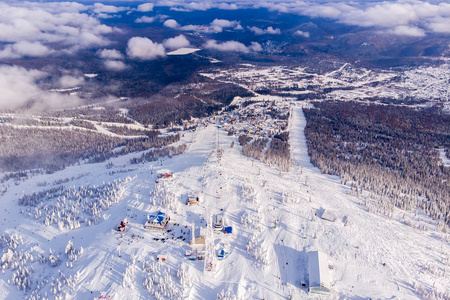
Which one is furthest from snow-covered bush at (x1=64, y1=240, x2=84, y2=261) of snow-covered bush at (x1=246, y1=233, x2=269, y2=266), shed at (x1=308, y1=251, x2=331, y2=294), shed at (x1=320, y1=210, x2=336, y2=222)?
shed at (x1=320, y1=210, x2=336, y2=222)

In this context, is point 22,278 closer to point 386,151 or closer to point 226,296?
point 226,296

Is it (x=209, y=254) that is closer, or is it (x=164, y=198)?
(x=209, y=254)

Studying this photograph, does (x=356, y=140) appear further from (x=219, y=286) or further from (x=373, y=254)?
(x=219, y=286)

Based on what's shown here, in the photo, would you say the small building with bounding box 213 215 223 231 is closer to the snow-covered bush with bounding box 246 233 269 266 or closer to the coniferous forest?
the snow-covered bush with bounding box 246 233 269 266

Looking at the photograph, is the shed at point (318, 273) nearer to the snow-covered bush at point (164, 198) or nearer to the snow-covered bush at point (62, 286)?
the snow-covered bush at point (164, 198)

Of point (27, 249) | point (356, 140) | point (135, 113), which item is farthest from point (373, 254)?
point (135, 113)

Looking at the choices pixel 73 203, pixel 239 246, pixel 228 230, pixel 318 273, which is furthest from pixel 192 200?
pixel 318 273

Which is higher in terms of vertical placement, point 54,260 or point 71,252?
point 71,252
